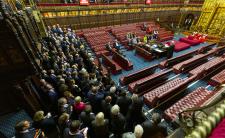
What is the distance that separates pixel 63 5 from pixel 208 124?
1601cm

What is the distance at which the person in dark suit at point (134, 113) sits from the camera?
14.0ft

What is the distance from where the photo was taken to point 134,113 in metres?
4.46

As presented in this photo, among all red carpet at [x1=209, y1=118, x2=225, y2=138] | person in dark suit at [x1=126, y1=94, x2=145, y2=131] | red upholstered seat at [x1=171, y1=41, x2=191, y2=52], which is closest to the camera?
red carpet at [x1=209, y1=118, x2=225, y2=138]

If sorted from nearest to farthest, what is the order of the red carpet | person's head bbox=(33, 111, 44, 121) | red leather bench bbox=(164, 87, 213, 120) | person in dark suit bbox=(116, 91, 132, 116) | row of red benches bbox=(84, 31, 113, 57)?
the red carpet, person's head bbox=(33, 111, 44, 121), person in dark suit bbox=(116, 91, 132, 116), red leather bench bbox=(164, 87, 213, 120), row of red benches bbox=(84, 31, 113, 57)

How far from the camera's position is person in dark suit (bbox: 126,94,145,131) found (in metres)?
4.28

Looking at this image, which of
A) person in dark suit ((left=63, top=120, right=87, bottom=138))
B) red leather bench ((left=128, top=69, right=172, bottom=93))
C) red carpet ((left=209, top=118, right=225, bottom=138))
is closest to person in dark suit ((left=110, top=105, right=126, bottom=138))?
person in dark suit ((left=63, top=120, right=87, bottom=138))

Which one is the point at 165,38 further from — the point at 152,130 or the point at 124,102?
the point at 152,130

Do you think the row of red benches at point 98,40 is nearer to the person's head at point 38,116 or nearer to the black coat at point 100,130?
the person's head at point 38,116

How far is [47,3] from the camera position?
13.9m

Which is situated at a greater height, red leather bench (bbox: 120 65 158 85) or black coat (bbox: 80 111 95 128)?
black coat (bbox: 80 111 95 128)

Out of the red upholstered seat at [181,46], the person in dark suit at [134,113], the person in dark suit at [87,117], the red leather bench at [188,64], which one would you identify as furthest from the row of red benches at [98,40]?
the person in dark suit at [87,117]

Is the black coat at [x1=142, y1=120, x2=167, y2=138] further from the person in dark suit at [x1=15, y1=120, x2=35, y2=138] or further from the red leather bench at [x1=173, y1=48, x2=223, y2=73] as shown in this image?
the red leather bench at [x1=173, y1=48, x2=223, y2=73]

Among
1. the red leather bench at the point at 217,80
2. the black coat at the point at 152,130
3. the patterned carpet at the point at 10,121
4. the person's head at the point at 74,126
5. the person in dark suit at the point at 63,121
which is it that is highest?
the person's head at the point at 74,126

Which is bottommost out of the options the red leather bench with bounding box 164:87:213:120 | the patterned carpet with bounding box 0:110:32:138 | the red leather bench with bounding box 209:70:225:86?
the patterned carpet with bounding box 0:110:32:138
